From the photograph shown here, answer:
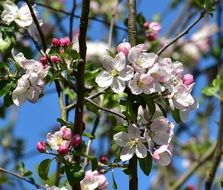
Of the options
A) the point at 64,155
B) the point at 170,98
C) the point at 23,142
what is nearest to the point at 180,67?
the point at 170,98

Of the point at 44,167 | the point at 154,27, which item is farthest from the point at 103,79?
the point at 154,27

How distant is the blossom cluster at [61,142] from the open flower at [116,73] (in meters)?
0.14

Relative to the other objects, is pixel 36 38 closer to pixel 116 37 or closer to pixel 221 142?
pixel 221 142

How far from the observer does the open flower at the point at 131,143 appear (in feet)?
4.83

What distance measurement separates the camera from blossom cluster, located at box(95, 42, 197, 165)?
1458mm

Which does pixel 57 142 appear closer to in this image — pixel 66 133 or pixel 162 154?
pixel 66 133

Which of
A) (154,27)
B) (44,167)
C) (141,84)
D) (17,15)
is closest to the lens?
(141,84)

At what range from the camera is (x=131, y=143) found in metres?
1.47

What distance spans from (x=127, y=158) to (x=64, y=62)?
11.0 inches

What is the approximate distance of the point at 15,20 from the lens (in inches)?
73.7

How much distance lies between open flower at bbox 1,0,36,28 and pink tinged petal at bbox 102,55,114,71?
0.44 metres

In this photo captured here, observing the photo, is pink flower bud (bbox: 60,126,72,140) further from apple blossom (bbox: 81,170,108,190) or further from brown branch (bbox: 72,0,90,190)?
apple blossom (bbox: 81,170,108,190)

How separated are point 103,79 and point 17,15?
0.49 m

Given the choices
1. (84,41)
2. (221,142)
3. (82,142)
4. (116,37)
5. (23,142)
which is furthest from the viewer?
(23,142)
